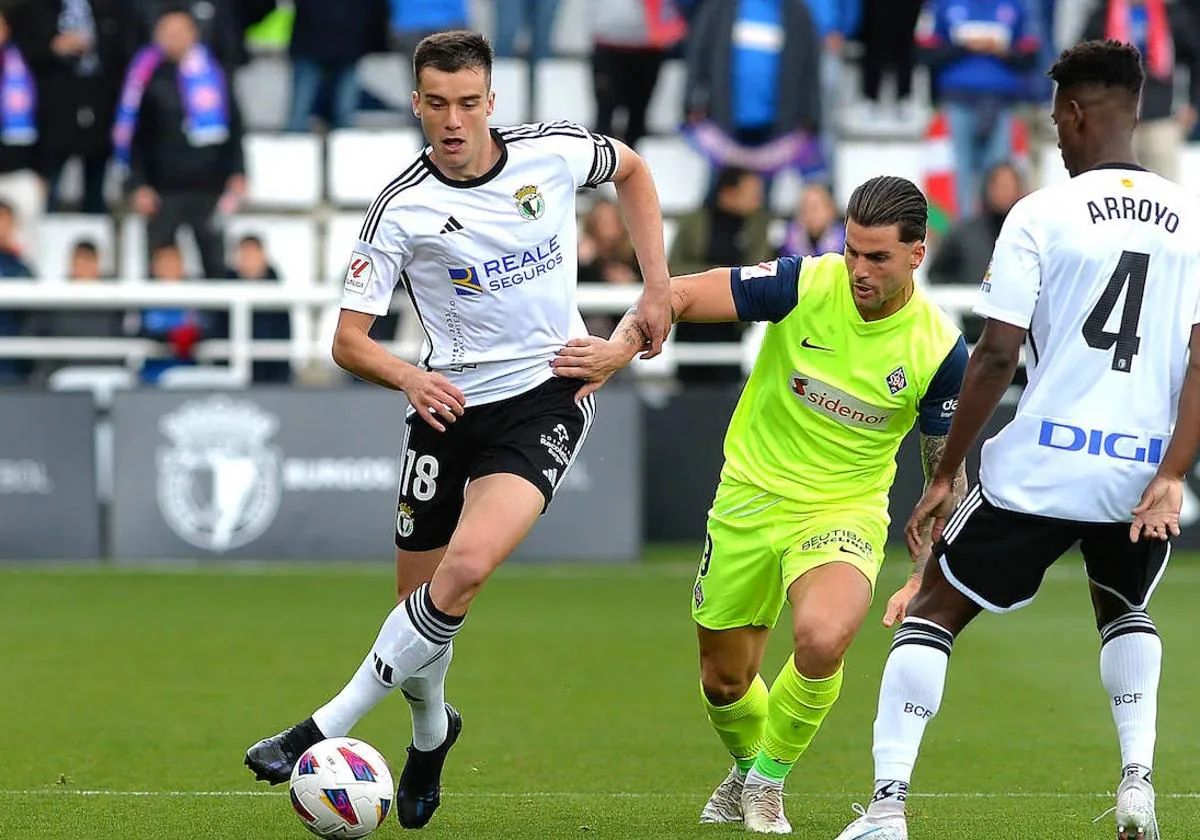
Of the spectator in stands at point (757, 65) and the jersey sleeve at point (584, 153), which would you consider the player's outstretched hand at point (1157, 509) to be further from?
the spectator in stands at point (757, 65)

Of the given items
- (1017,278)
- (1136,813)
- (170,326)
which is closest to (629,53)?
(170,326)

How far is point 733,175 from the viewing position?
49.0ft

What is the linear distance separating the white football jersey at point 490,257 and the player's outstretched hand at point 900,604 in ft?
4.49

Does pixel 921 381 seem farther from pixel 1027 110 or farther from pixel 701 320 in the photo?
pixel 1027 110

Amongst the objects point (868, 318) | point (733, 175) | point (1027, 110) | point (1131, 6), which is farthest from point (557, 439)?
point (1027, 110)

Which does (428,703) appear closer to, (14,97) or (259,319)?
(259,319)

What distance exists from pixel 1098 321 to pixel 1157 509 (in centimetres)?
52

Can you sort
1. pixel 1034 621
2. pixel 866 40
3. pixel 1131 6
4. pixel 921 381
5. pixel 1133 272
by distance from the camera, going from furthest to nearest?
pixel 866 40 → pixel 1131 6 → pixel 1034 621 → pixel 921 381 → pixel 1133 272

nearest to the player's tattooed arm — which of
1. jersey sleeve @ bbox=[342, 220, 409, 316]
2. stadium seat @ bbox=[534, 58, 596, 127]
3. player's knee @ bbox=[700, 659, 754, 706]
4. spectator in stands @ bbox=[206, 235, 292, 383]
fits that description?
player's knee @ bbox=[700, 659, 754, 706]

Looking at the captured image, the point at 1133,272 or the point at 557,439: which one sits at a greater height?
the point at 1133,272

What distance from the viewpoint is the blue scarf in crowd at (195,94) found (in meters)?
15.6

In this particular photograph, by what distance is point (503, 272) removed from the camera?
6465 millimetres

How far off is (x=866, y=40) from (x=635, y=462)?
5.01 m

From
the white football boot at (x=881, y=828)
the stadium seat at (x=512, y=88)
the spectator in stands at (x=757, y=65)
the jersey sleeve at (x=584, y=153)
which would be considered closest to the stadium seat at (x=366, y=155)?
the stadium seat at (x=512, y=88)
